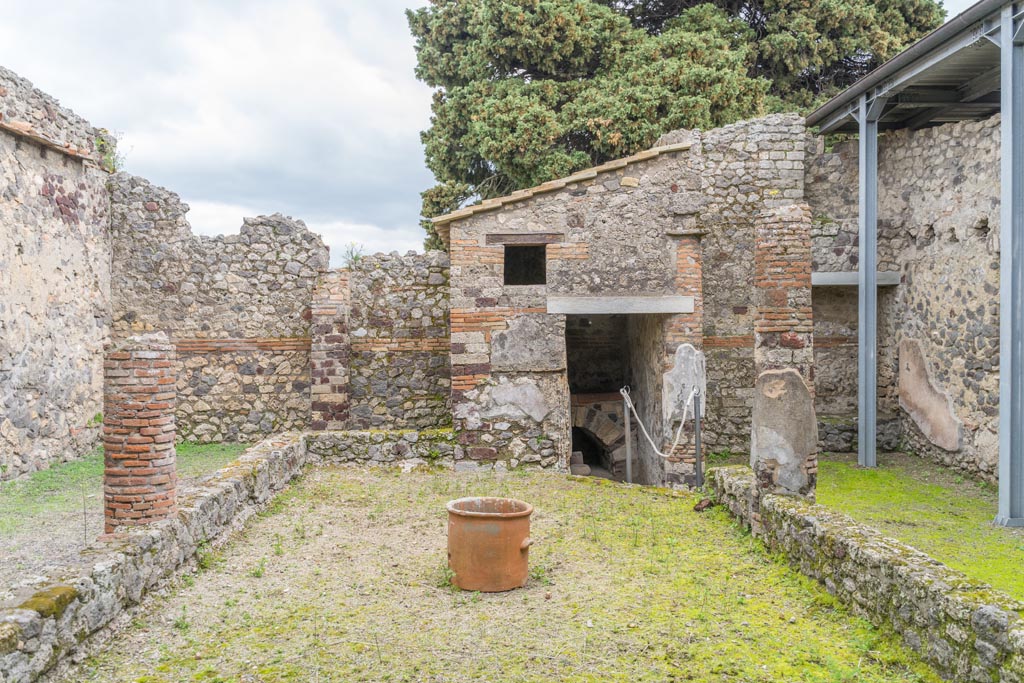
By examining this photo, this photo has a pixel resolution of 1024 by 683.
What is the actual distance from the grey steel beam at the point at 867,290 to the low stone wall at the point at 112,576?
27.8 ft

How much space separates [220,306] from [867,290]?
9679 millimetres

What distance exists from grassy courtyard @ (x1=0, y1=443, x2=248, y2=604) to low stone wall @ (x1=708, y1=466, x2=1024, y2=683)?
488 centimetres

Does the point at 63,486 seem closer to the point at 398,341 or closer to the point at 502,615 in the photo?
the point at 398,341

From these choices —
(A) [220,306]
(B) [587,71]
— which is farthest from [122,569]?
(B) [587,71]

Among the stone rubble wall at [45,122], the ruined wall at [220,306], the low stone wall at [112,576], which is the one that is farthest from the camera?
the ruined wall at [220,306]

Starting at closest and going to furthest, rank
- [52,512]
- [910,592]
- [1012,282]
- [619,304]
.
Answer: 1. [910,592]
2. [52,512]
3. [1012,282]
4. [619,304]

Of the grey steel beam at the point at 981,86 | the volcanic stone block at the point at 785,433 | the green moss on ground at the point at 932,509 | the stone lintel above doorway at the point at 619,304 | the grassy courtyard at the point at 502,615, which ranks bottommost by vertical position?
the green moss on ground at the point at 932,509

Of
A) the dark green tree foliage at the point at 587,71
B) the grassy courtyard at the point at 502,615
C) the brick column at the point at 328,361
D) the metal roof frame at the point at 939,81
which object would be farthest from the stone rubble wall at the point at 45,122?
the metal roof frame at the point at 939,81

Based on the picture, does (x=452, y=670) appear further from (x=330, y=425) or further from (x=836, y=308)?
(x=836, y=308)

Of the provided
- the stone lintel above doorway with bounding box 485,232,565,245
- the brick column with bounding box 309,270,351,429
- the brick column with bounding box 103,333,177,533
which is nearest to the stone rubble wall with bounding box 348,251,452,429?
the brick column with bounding box 309,270,351,429

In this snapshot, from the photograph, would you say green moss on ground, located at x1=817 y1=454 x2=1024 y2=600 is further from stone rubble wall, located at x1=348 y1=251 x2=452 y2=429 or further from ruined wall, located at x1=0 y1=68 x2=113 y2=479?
ruined wall, located at x1=0 y1=68 x2=113 y2=479

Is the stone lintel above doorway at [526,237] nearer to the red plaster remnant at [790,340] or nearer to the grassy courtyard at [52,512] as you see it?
the red plaster remnant at [790,340]

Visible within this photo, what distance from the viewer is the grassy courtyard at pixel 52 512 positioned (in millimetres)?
5640

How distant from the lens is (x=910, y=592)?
14.3 feet
